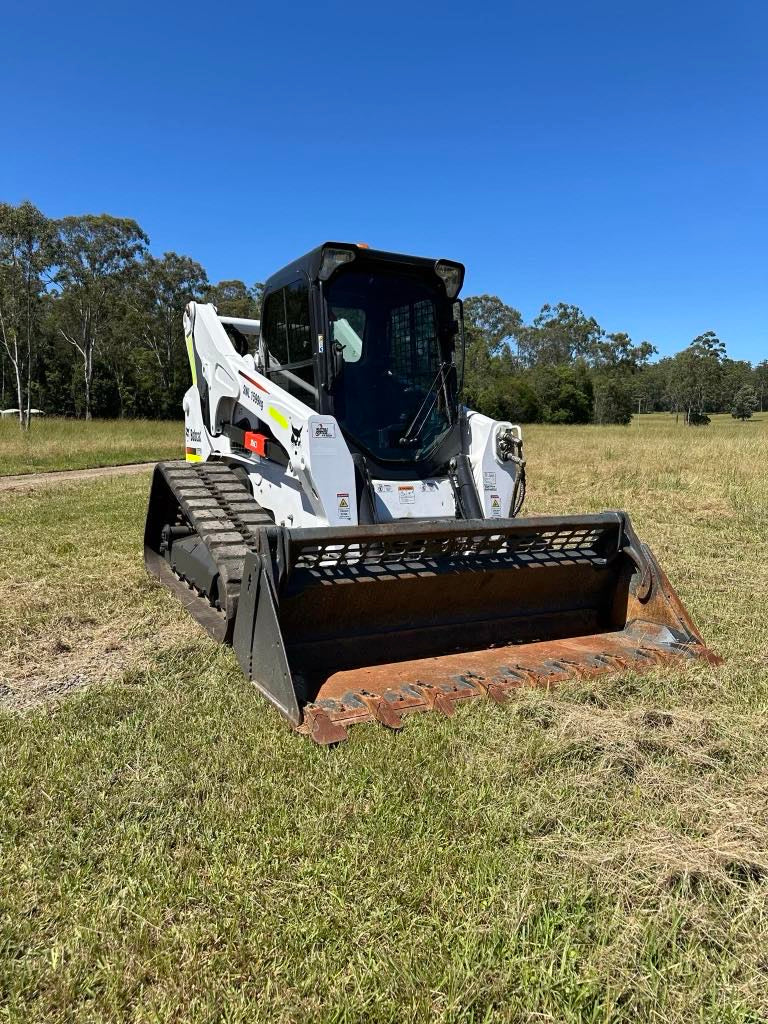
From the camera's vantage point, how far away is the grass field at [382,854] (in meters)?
2.14

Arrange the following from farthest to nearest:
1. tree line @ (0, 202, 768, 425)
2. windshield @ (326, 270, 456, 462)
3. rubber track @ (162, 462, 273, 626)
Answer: tree line @ (0, 202, 768, 425) < windshield @ (326, 270, 456, 462) < rubber track @ (162, 462, 273, 626)

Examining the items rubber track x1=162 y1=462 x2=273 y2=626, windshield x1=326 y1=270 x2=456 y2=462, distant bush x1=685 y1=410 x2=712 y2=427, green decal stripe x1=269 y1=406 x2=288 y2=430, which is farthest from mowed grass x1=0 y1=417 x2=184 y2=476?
distant bush x1=685 y1=410 x2=712 y2=427

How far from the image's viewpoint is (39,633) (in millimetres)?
5445

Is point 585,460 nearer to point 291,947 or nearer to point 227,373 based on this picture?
point 227,373

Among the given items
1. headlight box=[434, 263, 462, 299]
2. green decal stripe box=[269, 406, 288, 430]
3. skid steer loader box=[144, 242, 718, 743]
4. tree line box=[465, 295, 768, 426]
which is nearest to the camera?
skid steer loader box=[144, 242, 718, 743]

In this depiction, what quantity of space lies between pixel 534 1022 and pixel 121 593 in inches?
208

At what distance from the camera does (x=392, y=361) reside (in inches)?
233

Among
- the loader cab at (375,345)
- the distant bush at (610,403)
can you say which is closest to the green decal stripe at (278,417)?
the loader cab at (375,345)

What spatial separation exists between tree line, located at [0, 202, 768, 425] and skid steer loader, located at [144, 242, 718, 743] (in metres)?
27.3

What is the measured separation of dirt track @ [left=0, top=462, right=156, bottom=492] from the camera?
15414mm

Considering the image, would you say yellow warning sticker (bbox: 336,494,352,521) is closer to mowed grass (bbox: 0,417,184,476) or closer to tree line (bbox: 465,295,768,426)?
mowed grass (bbox: 0,417,184,476)

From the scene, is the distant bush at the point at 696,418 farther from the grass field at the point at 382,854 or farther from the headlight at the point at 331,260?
the grass field at the point at 382,854

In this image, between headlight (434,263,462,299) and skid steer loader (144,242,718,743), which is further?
headlight (434,263,462,299)

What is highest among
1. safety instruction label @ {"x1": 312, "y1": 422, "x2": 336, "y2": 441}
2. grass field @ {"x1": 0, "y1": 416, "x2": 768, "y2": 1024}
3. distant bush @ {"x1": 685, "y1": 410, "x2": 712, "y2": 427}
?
distant bush @ {"x1": 685, "y1": 410, "x2": 712, "y2": 427}
